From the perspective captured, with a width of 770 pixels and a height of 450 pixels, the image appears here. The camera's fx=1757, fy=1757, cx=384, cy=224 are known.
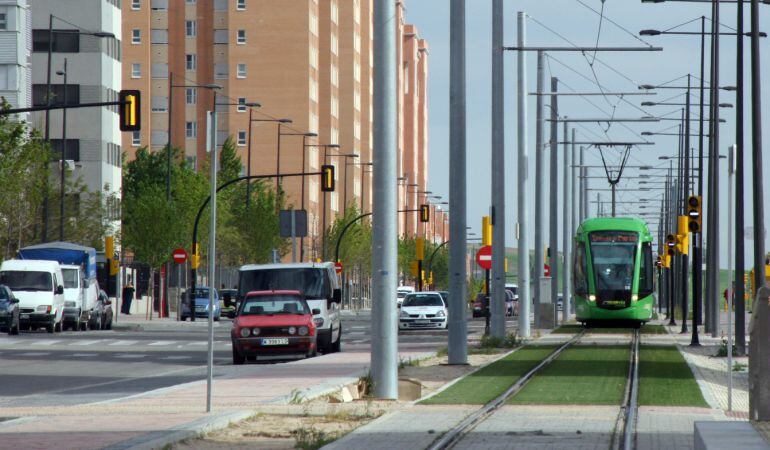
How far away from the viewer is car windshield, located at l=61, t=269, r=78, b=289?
206 ft

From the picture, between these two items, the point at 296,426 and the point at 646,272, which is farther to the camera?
the point at 646,272

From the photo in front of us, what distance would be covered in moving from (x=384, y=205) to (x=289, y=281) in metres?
19.5

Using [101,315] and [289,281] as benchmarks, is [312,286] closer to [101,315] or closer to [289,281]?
[289,281]

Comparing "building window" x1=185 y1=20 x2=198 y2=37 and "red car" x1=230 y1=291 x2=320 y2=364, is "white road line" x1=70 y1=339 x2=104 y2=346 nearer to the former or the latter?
"red car" x1=230 y1=291 x2=320 y2=364

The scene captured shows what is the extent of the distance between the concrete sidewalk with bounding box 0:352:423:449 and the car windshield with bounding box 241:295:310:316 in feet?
26.1

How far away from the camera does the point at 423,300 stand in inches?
2566

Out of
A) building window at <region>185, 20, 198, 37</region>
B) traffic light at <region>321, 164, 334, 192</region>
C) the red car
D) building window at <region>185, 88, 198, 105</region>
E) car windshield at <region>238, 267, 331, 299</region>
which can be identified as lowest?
the red car

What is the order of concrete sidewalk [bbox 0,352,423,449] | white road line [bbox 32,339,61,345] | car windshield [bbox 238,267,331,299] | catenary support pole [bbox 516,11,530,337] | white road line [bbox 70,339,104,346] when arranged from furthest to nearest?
catenary support pole [bbox 516,11,530,337], white road line [bbox 32,339,61,345], white road line [bbox 70,339,104,346], car windshield [bbox 238,267,331,299], concrete sidewalk [bbox 0,352,423,449]

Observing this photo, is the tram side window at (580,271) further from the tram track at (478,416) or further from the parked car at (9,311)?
the tram track at (478,416)

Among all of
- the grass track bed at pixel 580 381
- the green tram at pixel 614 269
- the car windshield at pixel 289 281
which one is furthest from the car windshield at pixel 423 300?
the grass track bed at pixel 580 381

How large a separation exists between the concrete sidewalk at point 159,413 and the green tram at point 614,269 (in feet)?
91.9

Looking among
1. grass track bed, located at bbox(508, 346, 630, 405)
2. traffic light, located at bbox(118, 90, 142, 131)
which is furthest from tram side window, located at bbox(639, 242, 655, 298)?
traffic light, located at bbox(118, 90, 142, 131)

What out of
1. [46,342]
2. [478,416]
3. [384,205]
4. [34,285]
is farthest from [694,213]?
[34,285]

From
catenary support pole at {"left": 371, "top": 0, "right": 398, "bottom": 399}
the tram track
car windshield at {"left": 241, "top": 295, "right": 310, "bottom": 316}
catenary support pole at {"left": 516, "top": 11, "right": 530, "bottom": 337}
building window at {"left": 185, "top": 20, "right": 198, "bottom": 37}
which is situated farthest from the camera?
building window at {"left": 185, "top": 20, "right": 198, "bottom": 37}
